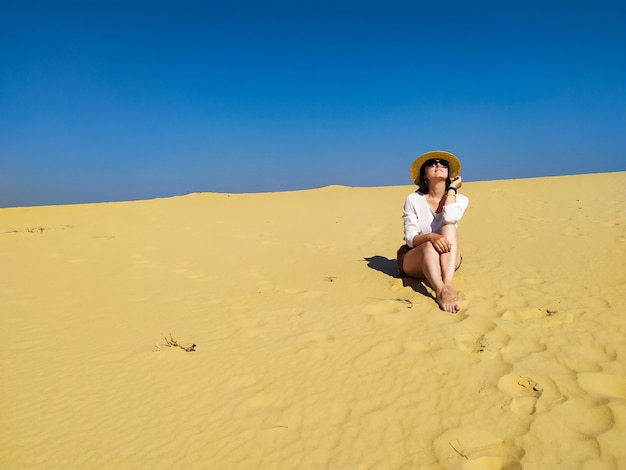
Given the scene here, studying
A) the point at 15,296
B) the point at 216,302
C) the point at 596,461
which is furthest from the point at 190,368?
the point at 15,296

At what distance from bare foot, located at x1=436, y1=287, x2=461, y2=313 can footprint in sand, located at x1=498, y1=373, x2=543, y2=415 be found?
3.08ft

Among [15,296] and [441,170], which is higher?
[441,170]

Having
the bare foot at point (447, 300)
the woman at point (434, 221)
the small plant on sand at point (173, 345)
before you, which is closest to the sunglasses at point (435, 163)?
the woman at point (434, 221)

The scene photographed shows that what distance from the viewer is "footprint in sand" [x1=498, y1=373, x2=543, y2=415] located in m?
1.76

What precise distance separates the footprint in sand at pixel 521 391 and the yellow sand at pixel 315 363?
10mm

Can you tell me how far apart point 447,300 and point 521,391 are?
1.15 meters

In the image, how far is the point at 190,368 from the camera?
2328 mm

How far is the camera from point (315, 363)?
91.4 inches

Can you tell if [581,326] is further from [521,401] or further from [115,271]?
[115,271]

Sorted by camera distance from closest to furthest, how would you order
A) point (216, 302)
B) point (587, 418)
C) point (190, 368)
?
1. point (587, 418)
2. point (190, 368)
3. point (216, 302)

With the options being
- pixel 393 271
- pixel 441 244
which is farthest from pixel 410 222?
pixel 393 271

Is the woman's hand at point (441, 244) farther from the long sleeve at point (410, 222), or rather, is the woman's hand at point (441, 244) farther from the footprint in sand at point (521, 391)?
the footprint in sand at point (521, 391)

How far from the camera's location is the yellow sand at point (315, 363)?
1637mm

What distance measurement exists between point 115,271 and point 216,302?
6.69 feet
